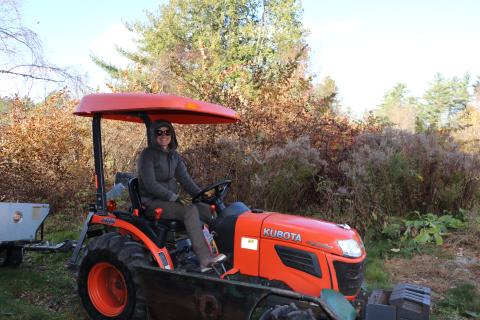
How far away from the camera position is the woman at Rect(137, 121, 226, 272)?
3766 mm

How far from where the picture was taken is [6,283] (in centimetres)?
511

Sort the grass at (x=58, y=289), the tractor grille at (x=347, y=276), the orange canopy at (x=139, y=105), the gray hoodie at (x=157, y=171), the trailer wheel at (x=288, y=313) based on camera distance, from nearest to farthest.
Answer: the trailer wheel at (x=288, y=313) < the tractor grille at (x=347, y=276) < the orange canopy at (x=139, y=105) < the gray hoodie at (x=157, y=171) < the grass at (x=58, y=289)

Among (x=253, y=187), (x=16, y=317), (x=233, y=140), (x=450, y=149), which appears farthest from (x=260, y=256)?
(x=450, y=149)

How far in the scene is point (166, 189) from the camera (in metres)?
4.02

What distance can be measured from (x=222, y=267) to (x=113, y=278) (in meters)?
1.09

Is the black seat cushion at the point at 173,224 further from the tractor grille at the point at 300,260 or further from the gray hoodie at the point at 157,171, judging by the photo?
the tractor grille at the point at 300,260

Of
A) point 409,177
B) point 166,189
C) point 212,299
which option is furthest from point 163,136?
point 409,177

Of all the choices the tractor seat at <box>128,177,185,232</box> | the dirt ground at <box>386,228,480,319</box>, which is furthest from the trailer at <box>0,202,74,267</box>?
the dirt ground at <box>386,228,480,319</box>

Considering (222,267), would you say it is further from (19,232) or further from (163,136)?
(19,232)

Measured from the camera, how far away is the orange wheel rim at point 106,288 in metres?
4.04

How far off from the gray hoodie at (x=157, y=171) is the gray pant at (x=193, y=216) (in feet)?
0.21

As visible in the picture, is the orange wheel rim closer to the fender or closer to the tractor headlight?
the fender

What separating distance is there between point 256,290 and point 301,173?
4467 mm

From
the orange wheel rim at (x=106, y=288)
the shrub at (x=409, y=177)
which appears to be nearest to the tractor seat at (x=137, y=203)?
the orange wheel rim at (x=106, y=288)
